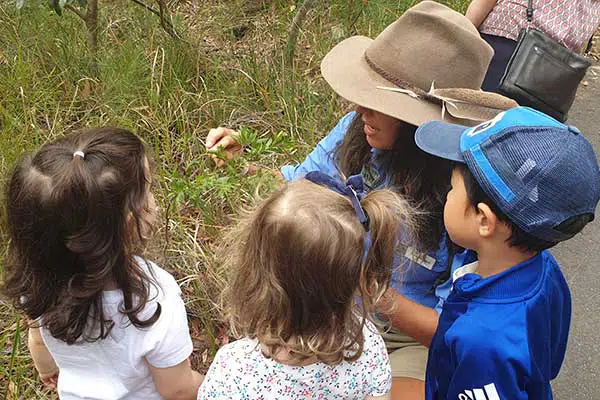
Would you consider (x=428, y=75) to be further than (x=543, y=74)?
No

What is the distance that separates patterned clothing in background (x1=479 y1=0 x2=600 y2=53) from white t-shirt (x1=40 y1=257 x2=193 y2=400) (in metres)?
2.12

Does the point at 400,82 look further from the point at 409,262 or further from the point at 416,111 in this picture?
the point at 409,262

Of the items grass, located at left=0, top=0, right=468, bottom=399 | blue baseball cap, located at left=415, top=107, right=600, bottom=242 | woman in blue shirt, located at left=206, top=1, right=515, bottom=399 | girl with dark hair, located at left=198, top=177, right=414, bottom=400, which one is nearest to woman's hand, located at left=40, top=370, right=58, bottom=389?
grass, located at left=0, top=0, right=468, bottom=399

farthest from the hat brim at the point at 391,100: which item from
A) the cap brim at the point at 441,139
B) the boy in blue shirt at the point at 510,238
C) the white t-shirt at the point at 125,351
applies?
the white t-shirt at the point at 125,351

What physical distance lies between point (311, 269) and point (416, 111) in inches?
27.3

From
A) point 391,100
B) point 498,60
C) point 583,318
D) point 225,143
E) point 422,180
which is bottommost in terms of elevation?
point 583,318

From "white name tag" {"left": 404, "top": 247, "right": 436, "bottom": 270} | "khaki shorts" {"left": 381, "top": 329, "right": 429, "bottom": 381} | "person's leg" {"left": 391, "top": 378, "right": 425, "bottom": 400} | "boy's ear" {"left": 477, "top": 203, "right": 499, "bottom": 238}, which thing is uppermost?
"boy's ear" {"left": 477, "top": 203, "right": 499, "bottom": 238}

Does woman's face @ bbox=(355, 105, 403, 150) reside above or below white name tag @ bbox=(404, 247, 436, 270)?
above

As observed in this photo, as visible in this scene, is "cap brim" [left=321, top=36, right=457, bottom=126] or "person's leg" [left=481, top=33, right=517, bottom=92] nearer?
"cap brim" [left=321, top=36, right=457, bottom=126]

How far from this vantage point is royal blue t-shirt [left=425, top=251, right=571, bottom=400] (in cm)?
146

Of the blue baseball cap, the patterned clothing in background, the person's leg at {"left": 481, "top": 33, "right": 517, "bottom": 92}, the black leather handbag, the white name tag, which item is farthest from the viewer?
the person's leg at {"left": 481, "top": 33, "right": 517, "bottom": 92}

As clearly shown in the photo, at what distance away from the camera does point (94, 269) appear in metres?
1.56

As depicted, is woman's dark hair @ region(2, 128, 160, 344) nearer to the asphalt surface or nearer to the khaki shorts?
the khaki shorts

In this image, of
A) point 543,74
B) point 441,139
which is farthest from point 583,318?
point 441,139
